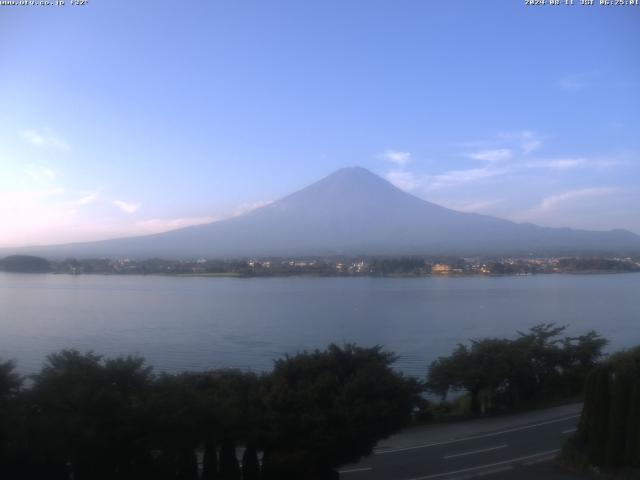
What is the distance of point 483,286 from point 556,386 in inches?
740

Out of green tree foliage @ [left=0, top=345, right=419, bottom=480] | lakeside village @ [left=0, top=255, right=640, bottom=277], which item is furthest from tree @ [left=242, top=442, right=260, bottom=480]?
lakeside village @ [left=0, top=255, right=640, bottom=277]

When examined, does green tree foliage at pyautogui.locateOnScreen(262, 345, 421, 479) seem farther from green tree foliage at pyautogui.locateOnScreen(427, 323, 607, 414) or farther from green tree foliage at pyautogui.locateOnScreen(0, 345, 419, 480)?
green tree foliage at pyautogui.locateOnScreen(427, 323, 607, 414)

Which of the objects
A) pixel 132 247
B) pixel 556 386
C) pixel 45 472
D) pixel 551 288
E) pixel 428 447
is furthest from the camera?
pixel 132 247

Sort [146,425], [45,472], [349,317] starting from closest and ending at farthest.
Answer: [45,472] → [146,425] → [349,317]

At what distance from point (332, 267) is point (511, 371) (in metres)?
21.7

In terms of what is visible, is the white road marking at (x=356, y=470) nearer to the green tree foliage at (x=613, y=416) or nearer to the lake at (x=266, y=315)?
the green tree foliage at (x=613, y=416)

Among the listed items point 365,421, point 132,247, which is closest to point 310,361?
point 365,421

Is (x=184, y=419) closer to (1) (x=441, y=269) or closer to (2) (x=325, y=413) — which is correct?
(2) (x=325, y=413)

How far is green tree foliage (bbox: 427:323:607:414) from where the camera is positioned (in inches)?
396

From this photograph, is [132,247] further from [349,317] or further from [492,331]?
[492,331]

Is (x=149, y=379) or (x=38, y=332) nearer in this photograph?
(x=149, y=379)

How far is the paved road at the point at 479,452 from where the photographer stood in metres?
6.32

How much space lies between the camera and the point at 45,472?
4371 millimetres

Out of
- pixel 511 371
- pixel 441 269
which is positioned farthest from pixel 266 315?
pixel 441 269
